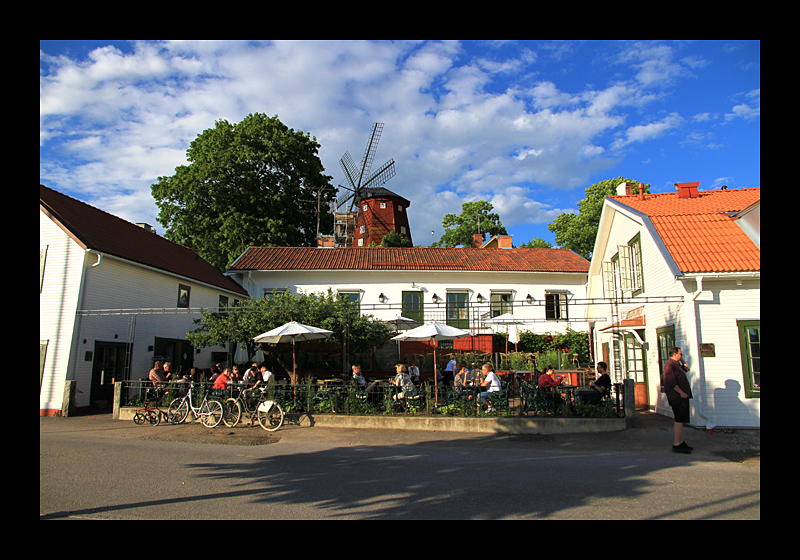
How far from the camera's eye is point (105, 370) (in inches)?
660

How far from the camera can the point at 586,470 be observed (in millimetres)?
7680

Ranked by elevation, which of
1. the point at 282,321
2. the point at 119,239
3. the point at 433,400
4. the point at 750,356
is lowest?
the point at 433,400

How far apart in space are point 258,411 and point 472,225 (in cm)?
4021

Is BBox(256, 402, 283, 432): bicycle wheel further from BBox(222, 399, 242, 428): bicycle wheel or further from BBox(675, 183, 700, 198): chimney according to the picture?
BBox(675, 183, 700, 198): chimney

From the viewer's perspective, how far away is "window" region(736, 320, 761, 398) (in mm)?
11609

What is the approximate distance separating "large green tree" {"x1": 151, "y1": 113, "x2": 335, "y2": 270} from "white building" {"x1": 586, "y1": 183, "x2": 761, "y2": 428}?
22.2 m

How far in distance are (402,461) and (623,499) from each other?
3.62 m

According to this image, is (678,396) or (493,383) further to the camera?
(493,383)

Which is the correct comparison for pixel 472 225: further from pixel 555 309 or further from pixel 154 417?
pixel 154 417

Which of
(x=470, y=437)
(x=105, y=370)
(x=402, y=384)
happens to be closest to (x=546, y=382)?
(x=470, y=437)

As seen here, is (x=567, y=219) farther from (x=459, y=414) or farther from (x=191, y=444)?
(x=191, y=444)

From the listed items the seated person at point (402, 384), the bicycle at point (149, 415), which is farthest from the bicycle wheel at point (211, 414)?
the seated person at point (402, 384)

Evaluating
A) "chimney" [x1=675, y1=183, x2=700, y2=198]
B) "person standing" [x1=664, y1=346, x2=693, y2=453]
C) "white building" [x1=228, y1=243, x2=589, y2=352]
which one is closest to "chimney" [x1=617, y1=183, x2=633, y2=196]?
"chimney" [x1=675, y1=183, x2=700, y2=198]

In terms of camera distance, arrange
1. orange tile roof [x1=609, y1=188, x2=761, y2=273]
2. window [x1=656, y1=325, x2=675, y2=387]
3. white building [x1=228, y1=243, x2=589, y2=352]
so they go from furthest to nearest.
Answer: white building [x1=228, y1=243, x2=589, y2=352], window [x1=656, y1=325, x2=675, y2=387], orange tile roof [x1=609, y1=188, x2=761, y2=273]
